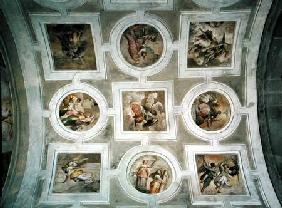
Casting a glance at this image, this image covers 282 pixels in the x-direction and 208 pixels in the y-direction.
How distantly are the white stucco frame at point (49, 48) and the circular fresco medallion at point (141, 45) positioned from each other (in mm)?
883

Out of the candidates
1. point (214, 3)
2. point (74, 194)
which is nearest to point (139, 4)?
point (214, 3)

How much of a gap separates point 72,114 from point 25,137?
1.85 metres

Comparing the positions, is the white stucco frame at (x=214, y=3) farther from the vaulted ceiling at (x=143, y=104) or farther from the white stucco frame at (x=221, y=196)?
the white stucco frame at (x=221, y=196)

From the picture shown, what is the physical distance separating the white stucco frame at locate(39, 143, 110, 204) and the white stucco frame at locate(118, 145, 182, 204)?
0.59m

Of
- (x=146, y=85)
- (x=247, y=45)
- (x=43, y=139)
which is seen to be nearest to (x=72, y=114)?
(x=43, y=139)

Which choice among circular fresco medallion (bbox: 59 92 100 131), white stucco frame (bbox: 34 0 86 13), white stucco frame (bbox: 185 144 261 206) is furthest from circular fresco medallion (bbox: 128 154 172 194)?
white stucco frame (bbox: 34 0 86 13)

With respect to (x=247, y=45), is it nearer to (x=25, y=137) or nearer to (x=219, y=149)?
(x=219, y=149)

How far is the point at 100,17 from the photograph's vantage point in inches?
532

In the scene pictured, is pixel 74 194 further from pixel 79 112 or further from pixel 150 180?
pixel 79 112

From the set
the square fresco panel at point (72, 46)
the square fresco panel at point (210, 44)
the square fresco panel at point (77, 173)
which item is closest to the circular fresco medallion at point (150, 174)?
the square fresco panel at point (77, 173)

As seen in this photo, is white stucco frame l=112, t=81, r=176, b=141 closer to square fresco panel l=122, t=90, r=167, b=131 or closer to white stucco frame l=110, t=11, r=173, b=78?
square fresco panel l=122, t=90, r=167, b=131

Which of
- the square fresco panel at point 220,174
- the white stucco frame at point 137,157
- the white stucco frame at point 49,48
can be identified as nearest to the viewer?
the white stucco frame at point 49,48

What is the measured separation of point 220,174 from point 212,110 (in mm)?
2351

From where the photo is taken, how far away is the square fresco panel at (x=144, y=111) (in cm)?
1483
